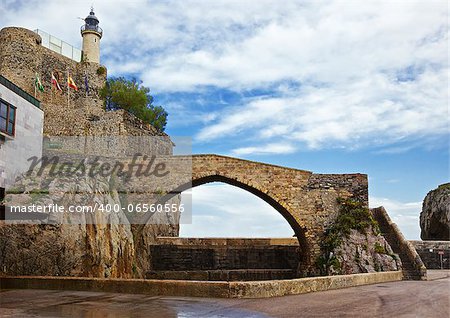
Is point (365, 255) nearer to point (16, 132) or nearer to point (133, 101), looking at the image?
point (16, 132)

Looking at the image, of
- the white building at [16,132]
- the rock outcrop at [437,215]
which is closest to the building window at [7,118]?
the white building at [16,132]

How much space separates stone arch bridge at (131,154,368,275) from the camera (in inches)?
760

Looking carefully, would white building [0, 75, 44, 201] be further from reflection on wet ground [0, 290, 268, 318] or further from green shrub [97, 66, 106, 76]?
green shrub [97, 66, 106, 76]

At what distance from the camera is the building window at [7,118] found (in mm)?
14633

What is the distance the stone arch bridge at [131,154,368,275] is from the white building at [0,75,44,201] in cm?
548

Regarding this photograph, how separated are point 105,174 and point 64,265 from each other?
6101mm

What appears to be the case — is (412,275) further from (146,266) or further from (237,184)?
(146,266)

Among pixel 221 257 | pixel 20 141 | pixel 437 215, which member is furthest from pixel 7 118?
pixel 437 215

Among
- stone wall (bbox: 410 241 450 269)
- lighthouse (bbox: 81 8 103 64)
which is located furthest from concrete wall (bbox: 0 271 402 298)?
lighthouse (bbox: 81 8 103 64)

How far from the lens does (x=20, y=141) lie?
15.8 meters

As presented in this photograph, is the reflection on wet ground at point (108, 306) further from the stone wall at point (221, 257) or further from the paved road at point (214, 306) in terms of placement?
the stone wall at point (221, 257)

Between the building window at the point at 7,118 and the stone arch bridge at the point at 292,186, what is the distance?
642cm

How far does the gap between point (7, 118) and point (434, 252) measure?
68.3 feet

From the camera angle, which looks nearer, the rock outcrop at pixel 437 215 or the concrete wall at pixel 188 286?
the concrete wall at pixel 188 286
